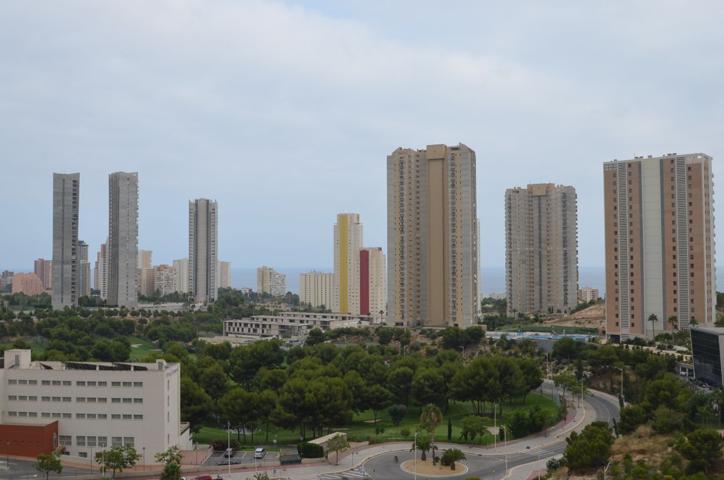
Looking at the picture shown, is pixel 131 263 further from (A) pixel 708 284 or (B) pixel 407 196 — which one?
(A) pixel 708 284

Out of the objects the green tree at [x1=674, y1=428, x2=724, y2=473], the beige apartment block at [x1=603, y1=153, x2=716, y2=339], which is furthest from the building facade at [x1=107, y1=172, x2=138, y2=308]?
the green tree at [x1=674, y1=428, x2=724, y2=473]

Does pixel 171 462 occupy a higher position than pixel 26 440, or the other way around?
pixel 26 440

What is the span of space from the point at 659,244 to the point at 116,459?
5627 cm

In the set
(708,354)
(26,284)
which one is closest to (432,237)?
(708,354)

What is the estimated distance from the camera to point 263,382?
54.0 metres

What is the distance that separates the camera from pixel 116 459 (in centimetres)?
3591

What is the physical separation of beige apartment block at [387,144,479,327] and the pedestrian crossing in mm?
50331

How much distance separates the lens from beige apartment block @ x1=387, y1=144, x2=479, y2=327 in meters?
85.9

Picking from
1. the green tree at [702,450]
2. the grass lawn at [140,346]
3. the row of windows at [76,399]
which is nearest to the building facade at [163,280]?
the grass lawn at [140,346]

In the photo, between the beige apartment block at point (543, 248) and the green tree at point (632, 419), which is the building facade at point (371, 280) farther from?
the green tree at point (632, 419)

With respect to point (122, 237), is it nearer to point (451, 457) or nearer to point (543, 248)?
point (543, 248)

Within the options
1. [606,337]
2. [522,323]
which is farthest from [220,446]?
[522,323]

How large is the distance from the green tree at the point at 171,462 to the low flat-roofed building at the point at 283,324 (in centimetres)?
6744

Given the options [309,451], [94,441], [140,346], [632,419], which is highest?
[632,419]
